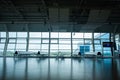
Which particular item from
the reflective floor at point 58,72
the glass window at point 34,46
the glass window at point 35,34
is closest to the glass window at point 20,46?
the glass window at point 34,46

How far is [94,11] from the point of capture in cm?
1486

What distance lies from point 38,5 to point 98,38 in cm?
1140

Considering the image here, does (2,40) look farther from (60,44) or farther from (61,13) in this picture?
(61,13)

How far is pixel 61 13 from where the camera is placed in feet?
50.5

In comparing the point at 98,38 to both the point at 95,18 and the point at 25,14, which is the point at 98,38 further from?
the point at 25,14

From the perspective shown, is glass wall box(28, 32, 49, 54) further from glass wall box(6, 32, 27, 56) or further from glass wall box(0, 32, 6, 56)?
glass wall box(0, 32, 6, 56)

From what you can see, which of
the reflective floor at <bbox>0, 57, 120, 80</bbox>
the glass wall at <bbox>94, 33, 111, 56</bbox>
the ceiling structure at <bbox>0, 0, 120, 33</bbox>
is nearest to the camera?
the reflective floor at <bbox>0, 57, 120, 80</bbox>

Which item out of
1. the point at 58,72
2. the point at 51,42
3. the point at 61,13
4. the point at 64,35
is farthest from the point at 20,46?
the point at 58,72

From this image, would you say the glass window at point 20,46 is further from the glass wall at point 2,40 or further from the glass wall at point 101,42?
the glass wall at point 101,42

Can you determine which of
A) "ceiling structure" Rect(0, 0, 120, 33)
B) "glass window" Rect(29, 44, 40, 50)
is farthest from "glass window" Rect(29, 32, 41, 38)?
"glass window" Rect(29, 44, 40, 50)

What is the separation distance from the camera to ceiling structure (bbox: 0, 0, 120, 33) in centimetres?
1321

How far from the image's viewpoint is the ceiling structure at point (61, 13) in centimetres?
1321

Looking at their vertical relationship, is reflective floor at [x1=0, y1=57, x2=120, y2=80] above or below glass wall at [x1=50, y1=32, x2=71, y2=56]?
below

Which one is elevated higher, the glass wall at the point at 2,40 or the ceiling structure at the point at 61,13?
the ceiling structure at the point at 61,13
